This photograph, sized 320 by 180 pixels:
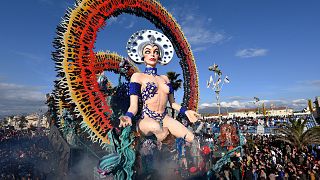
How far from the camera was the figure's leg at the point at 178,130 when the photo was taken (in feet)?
21.7

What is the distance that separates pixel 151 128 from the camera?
6566 millimetres

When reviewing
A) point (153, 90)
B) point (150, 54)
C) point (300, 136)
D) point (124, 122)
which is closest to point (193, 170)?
point (153, 90)

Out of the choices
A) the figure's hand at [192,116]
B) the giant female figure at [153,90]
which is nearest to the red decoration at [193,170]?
the giant female figure at [153,90]

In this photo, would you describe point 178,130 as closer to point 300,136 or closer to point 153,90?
point 153,90

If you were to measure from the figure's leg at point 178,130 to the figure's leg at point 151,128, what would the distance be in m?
0.18

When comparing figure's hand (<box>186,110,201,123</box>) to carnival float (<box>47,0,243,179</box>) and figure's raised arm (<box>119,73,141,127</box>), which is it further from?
figure's raised arm (<box>119,73,141,127</box>)

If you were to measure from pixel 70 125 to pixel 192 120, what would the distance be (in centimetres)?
457

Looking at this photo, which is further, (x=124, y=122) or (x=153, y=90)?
(x=153, y=90)

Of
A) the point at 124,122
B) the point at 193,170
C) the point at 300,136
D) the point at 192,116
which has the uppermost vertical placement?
the point at 192,116

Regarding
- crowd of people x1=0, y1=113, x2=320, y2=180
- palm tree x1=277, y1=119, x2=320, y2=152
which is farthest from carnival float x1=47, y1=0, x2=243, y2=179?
palm tree x1=277, y1=119, x2=320, y2=152

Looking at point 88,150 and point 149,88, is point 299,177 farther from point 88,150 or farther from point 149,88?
point 88,150

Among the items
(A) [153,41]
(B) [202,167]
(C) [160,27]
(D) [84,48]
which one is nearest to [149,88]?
(A) [153,41]

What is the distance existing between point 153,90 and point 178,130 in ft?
3.62

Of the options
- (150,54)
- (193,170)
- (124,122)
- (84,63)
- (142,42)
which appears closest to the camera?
(124,122)
